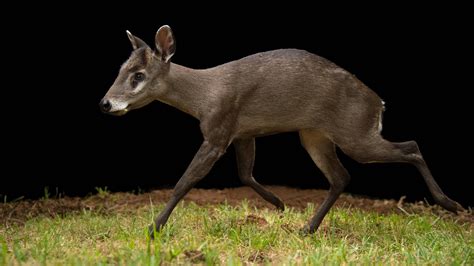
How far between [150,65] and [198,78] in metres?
0.46

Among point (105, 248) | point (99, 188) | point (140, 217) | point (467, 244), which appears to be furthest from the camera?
point (99, 188)

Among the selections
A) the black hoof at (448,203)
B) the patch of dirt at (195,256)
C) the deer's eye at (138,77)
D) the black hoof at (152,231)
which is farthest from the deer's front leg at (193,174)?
the black hoof at (448,203)

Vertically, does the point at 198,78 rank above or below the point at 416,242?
above

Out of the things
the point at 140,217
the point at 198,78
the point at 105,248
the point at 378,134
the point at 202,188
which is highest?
the point at 198,78

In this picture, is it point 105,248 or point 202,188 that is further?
point 202,188

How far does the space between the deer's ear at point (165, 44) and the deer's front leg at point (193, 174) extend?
847 mm

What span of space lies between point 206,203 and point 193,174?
2.76 meters

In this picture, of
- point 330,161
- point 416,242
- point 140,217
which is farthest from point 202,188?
point 416,242

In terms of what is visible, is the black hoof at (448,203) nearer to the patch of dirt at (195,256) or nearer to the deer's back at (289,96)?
the deer's back at (289,96)

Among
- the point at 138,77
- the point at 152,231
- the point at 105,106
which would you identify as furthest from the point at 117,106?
the point at 152,231

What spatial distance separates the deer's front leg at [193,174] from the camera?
601cm

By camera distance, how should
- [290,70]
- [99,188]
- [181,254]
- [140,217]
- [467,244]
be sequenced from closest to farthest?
[181,254] < [467,244] < [290,70] < [140,217] < [99,188]

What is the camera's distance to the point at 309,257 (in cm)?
511

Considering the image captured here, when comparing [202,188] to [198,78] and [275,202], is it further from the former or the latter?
[198,78]
